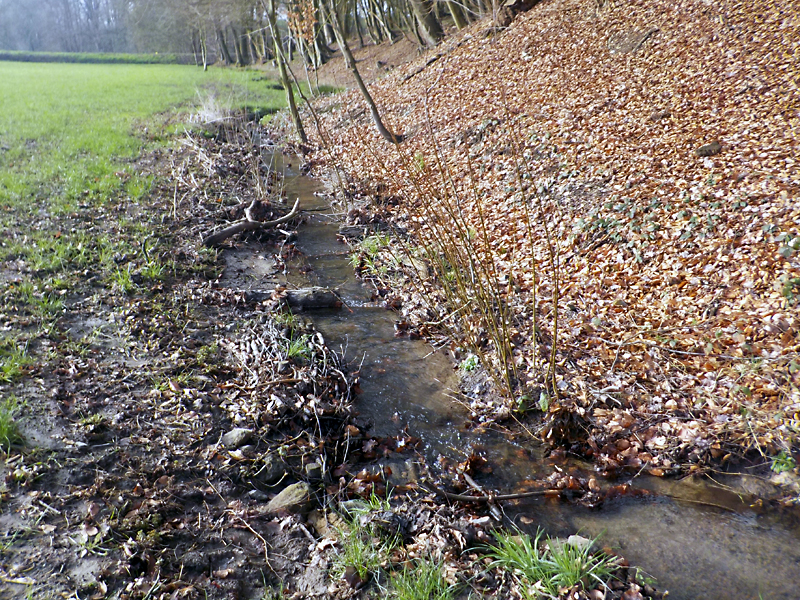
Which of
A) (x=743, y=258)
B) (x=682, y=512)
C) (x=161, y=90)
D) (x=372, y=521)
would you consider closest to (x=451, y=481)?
(x=372, y=521)

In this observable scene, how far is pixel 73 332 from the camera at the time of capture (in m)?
5.12

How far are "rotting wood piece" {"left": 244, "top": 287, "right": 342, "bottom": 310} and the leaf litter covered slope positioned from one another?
62.6 inches

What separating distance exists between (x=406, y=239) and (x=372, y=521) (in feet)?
18.9

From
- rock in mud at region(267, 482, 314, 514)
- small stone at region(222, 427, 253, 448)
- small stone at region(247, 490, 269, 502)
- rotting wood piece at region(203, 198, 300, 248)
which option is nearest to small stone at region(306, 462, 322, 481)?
rock in mud at region(267, 482, 314, 514)

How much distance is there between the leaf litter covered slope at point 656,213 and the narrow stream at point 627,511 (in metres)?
0.42

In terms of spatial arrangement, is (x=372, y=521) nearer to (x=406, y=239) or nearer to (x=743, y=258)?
(x=743, y=258)

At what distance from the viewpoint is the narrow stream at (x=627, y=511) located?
10.2ft

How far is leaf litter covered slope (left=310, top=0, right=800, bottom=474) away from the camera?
14.1 ft

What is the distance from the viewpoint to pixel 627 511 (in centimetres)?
367

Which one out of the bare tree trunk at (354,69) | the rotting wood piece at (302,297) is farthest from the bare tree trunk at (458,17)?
the rotting wood piece at (302,297)

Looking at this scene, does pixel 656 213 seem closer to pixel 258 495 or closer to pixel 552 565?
pixel 552 565

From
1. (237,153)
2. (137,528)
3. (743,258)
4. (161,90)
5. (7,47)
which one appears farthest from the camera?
(7,47)

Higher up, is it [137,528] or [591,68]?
[591,68]

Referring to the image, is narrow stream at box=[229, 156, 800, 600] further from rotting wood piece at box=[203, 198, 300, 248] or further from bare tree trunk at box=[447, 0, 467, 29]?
bare tree trunk at box=[447, 0, 467, 29]
